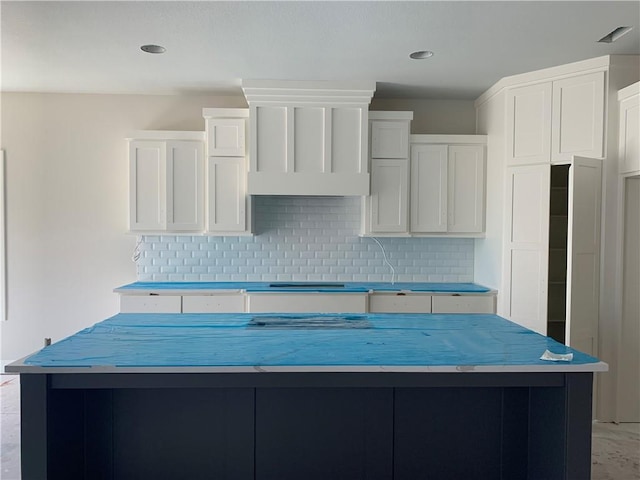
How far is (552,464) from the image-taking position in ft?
6.54

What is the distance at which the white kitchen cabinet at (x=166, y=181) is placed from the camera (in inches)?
170

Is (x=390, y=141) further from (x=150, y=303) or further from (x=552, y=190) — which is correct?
(x=150, y=303)

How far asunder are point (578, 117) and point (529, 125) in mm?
380

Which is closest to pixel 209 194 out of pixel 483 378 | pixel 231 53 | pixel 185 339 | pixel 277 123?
pixel 277 123

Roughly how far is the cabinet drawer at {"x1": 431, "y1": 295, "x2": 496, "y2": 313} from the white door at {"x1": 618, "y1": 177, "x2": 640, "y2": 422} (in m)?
1.04

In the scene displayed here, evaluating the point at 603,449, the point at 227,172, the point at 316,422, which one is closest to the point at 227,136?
the point at 227,172

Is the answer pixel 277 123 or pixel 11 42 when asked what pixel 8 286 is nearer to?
pixel 11 42

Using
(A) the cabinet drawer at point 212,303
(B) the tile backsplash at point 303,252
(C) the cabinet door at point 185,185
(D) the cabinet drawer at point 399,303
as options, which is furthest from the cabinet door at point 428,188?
(C) the cabinet door at point 185,185

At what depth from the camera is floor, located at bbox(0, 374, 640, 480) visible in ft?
9.17

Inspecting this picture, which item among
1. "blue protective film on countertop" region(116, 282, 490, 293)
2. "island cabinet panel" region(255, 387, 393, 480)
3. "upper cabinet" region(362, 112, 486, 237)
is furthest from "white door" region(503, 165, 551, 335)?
"island cabinet panel" region(255, 387, 393, 480)

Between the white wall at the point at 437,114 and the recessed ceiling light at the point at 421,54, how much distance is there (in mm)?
1194

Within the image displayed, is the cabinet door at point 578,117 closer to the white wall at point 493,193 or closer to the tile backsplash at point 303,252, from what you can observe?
the white wall at point 493,193

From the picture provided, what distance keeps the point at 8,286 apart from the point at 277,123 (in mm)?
3175

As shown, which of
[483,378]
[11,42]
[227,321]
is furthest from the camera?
Result: [11,42]
